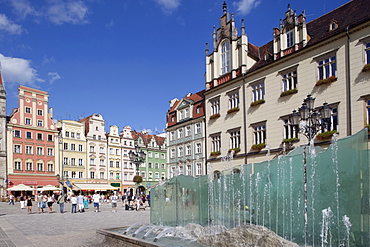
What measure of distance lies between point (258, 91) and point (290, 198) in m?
21.7

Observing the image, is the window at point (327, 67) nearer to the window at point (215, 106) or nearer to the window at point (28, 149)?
the window at point (215, 106)

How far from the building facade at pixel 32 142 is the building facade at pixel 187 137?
24375 millimetres

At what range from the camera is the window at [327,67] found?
24.1 m

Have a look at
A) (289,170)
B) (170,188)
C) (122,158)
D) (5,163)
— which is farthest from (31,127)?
(289,170)

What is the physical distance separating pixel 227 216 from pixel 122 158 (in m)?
59.3

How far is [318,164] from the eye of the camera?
876 cm

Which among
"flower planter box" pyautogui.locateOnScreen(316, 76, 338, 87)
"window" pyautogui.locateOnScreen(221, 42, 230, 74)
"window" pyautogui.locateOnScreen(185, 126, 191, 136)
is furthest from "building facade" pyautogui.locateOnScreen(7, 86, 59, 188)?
"flower planter box" pyautogui.locateOnScreen(316, 76, 338, 87)

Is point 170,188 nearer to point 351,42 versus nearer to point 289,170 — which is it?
point 289,170

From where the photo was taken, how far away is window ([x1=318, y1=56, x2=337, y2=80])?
24.1 metres

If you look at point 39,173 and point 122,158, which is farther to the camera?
point 122,158

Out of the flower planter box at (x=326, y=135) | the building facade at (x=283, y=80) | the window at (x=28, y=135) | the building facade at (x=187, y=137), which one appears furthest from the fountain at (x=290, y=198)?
the window at (x=28, y=135)

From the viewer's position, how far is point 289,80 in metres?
27.8

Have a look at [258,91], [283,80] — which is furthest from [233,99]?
[283,80]

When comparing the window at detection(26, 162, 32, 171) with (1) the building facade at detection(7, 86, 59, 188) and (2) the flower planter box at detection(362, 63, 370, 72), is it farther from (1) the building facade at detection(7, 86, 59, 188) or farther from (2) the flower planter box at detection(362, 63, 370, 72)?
(2) the flower planter box at detection(362, 63, 370, 72)
